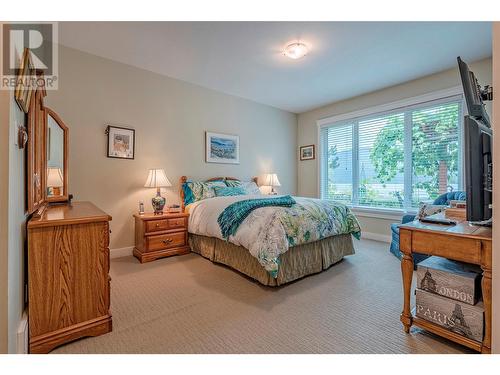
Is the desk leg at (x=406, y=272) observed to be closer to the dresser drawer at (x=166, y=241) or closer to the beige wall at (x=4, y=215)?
the beige wall at (x=4, y=215)

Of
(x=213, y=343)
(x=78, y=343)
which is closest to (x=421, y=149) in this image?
(x=213, y=343)

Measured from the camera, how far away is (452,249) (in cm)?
130

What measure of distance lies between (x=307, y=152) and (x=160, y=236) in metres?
3.59

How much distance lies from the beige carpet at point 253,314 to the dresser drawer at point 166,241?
33cm

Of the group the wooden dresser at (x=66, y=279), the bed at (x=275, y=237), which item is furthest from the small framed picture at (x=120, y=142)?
the wooden dresser at (x=66, y=279)

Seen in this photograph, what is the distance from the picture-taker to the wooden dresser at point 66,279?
52.9 inches

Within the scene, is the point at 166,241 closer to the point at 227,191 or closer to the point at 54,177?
the point at 227,191

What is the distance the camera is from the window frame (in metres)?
3.24

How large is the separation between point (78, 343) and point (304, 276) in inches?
76.8

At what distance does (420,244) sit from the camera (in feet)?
4.68

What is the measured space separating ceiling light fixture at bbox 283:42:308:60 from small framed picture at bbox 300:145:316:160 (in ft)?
8.29

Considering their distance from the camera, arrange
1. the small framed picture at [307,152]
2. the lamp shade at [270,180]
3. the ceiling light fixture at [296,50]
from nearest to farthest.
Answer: the ceiling light fixture at [296,50]
the lamp shade at [270,180]
the small framed picture at [307,152]

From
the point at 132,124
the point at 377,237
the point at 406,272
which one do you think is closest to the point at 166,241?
the point at 132,124
